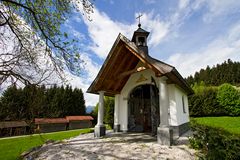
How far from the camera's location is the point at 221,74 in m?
43.2

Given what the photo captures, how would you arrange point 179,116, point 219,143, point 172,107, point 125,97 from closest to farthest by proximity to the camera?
point 219,143 → point 172,107 → point 179,116 → point 125,97

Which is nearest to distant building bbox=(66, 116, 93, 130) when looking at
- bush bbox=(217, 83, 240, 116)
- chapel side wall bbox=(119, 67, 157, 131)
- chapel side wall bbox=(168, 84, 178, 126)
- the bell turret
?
chapel side wall bbox=(119, 67, 157, 131)

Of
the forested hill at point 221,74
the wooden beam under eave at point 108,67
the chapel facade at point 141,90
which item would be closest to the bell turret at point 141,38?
the chapel facade at point 141,90

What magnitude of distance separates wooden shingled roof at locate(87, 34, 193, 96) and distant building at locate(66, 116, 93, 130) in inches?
835

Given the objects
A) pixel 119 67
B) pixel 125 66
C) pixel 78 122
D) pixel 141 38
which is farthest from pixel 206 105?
pixel 78 122

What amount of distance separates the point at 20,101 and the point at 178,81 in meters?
6.77

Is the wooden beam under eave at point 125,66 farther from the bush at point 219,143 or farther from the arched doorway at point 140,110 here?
the bush at point 219,143

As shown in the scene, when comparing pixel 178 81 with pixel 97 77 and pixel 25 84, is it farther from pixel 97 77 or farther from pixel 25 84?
pixel 25 84

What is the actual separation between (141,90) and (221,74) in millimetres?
41387

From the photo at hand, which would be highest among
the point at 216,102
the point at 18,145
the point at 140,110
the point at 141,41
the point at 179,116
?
the point at 141,41

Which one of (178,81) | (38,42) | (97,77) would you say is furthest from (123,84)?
(38,42)

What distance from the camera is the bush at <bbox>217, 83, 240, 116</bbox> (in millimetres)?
20812

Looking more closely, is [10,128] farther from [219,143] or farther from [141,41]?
[141,41]

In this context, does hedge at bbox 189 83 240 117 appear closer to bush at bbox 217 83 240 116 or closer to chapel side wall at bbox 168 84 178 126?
bush at bbox 217 83 240 116
